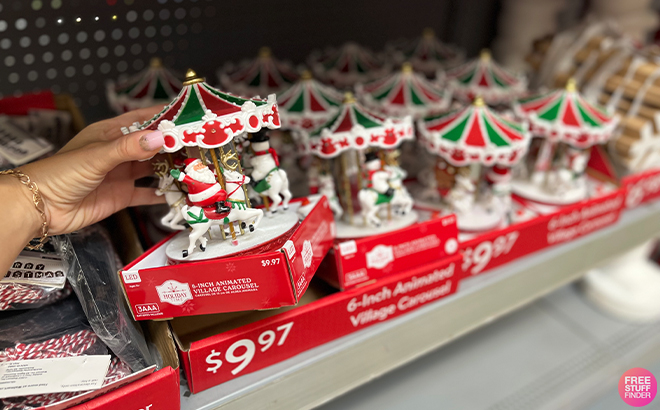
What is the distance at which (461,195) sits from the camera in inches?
49.8

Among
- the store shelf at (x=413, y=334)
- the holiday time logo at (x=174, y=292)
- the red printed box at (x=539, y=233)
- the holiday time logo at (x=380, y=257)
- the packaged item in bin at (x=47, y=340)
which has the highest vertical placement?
the holiday time logo at (x=174, y=292)

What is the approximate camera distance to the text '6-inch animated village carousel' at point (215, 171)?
779mm

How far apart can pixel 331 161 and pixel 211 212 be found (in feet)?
1.51

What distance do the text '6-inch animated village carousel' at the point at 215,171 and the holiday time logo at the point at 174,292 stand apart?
0.15 ft

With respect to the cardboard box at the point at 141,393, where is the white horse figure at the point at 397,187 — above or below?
above

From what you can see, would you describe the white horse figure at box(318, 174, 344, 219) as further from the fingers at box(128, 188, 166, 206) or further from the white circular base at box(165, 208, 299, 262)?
the fingers at box(128, 188, 166, 206)

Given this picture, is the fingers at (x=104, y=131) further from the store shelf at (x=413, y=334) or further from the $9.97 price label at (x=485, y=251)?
the $9.97 price label at (x=485, y=251)

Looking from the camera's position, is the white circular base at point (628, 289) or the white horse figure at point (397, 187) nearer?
the white horse figure at point (397, 187)

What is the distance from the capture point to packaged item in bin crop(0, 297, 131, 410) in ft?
2.45

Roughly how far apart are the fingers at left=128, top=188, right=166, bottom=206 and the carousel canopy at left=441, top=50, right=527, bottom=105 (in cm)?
109

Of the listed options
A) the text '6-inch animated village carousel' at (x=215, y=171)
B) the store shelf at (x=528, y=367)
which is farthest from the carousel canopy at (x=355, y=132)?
the store shelf at (x=528, y=367)

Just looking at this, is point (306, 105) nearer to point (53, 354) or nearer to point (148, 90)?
point (148, 90)

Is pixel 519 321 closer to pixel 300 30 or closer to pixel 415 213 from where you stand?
pixel 415 213

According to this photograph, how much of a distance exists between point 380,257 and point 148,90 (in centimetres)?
92
